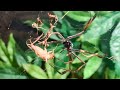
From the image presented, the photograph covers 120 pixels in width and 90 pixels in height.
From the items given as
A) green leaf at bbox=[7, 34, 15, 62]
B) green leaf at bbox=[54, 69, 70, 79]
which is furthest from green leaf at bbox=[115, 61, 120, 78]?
green leaf at bbox=[7, 34, 15, 62]

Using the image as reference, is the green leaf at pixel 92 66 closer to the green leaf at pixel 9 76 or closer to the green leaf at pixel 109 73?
the green leaf at pixel 109 73

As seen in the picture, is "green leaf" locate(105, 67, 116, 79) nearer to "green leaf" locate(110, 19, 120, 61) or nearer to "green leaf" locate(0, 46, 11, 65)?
"green leaf" locate(110, 19, 120, 61)

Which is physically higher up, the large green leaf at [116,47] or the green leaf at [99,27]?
the green leaf at [99,27]


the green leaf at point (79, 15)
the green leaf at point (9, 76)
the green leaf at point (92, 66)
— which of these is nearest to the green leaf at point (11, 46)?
the green leaf at point (9, 76)
